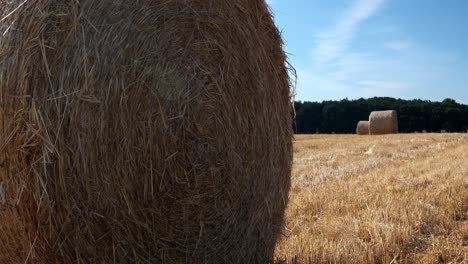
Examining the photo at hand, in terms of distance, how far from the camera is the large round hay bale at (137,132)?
241 centimetres

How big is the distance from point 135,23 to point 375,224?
7.52 ft

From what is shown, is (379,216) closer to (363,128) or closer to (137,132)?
(137,132)

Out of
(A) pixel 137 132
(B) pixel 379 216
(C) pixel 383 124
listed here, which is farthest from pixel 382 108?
(A) pixel 137 132

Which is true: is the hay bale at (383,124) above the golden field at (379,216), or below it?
above

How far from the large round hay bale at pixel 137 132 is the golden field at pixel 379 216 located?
0.49m

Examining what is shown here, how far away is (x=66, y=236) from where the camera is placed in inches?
97.7

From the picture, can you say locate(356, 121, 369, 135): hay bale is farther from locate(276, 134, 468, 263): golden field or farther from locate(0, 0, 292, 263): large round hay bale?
locate(0, 0, 292, 263): large round hay bale

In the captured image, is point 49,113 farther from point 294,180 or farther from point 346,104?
point 346,104

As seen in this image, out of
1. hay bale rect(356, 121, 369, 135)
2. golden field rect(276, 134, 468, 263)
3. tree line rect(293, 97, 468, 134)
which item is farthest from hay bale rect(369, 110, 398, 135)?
tree line rect(293, 97, 468, 134)

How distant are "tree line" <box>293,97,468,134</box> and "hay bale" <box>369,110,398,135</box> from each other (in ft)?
49.0

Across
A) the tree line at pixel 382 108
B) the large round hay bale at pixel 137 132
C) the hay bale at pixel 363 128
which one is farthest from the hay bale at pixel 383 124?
the tree line at pixel 382 108

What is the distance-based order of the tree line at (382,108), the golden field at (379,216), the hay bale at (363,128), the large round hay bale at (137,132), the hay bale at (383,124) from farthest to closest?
the tree line at (382,108) < the hay bale at (363,128) < the hay bale at (383,124) < the golden field at (379,216) < the large round hay bale at (137,132)

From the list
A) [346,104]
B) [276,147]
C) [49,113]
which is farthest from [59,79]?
[346,104]

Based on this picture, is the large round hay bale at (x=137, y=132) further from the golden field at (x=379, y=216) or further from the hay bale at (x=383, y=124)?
the hay bale at (x=383, y=124)
